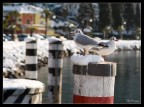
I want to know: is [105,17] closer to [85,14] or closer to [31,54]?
[85,14]

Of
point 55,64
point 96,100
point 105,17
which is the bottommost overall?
point 96,100

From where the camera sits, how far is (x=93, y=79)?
13.2ft

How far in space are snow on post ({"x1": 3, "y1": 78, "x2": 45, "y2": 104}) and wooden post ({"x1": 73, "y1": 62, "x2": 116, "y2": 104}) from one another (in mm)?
363

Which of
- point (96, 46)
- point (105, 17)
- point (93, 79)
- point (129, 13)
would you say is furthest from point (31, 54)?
point (129, 13)

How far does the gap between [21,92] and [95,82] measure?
26.1 inches

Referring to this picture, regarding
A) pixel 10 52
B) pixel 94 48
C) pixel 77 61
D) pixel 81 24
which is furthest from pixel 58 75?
pixel 81 24

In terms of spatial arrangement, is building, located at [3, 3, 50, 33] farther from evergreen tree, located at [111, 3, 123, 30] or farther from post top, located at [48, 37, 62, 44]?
post top, located at [48, 37, 62, 44]

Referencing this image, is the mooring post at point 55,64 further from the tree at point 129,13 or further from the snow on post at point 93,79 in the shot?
the tree at point 129,13

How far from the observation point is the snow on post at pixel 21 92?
3.69m

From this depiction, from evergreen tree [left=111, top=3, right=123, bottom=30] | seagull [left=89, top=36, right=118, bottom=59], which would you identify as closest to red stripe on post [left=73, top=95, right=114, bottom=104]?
seagull [left=89, top=36, right=118, bottom=59]

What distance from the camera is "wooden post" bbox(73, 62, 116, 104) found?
4004mm

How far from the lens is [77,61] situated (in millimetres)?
4141

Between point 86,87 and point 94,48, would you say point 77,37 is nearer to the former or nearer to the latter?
point 94,48

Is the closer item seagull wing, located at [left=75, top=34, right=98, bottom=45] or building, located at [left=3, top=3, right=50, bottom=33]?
seagull wing, located at [left=75, top=34, right=98, bottom=45]
